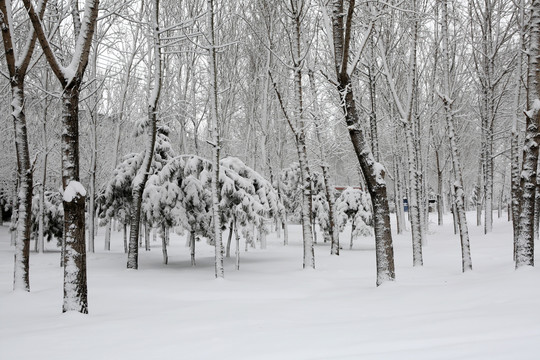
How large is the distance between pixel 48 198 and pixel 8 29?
573 inches

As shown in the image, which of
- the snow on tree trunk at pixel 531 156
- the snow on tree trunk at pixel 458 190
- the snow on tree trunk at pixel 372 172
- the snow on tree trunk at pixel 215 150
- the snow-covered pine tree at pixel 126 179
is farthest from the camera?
the snow-covered pine tree at pixel 126 179

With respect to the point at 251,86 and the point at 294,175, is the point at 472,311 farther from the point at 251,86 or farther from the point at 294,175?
the point at 294,175

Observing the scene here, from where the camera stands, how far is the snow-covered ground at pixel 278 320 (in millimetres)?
3654

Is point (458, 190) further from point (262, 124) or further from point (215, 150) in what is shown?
point (262, 124)

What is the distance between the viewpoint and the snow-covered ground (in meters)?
3.65

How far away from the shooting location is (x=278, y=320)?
537 cm

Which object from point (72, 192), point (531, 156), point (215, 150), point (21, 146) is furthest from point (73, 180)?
point (531, 156)

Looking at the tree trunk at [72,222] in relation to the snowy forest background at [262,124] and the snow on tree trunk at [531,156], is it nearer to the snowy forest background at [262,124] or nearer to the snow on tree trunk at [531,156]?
the snowy forest background at [262,124]

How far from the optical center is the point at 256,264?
14266 millimetres

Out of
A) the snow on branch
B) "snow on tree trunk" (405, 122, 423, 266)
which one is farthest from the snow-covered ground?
the snow on branch

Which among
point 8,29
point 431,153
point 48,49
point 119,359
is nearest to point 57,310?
point 119,359

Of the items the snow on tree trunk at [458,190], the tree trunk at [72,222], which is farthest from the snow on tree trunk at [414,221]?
the tree trunk at [72,222]

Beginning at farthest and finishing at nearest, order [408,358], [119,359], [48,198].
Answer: [48,198]
[119,359]
[408,358]

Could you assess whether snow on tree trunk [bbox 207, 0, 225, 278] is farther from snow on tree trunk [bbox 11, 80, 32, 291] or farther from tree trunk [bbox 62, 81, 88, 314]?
tree trunk [bbox 62, 81, 88, 314]
